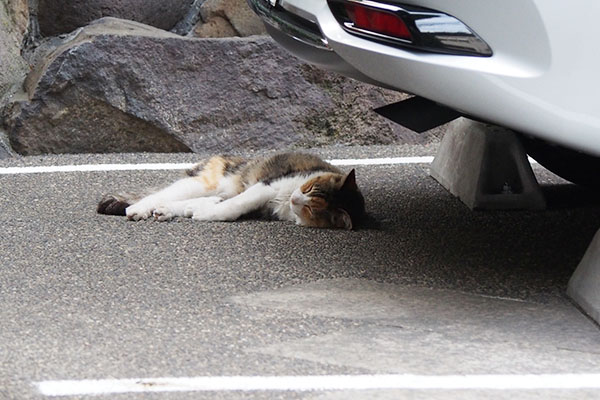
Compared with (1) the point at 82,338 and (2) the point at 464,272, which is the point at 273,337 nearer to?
(1) the point at 82,338

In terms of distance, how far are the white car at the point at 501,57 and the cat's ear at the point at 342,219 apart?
1.36 m

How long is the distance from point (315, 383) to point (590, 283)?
105 centimetres

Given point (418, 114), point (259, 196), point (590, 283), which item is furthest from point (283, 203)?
point (590, 283)

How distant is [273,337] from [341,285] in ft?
1.90

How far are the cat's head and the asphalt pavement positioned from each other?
0.37 ft

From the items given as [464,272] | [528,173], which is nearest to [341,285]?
[464,272]

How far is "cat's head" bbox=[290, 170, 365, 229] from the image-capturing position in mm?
4348

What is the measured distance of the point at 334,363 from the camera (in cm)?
275

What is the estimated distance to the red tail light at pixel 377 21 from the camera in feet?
9.55

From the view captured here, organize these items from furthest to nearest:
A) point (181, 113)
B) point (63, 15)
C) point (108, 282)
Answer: point (63, 15)
point (181, 113)
point (108, 282)

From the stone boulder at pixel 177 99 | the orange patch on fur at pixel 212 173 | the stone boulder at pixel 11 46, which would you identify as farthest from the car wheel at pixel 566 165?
the stone boulder at pixel 11 46

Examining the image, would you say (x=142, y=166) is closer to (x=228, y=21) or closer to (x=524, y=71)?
(x=228, y=21)

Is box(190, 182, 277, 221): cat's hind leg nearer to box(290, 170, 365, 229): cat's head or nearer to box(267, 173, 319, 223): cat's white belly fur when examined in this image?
box(267, 173, 319, 223): cat's white belly fur

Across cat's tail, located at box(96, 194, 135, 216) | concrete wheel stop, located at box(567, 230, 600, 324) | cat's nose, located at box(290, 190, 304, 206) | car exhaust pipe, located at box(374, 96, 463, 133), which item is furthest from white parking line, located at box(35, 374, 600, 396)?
cat's tail, located at box(96, 194, 135, 216)
